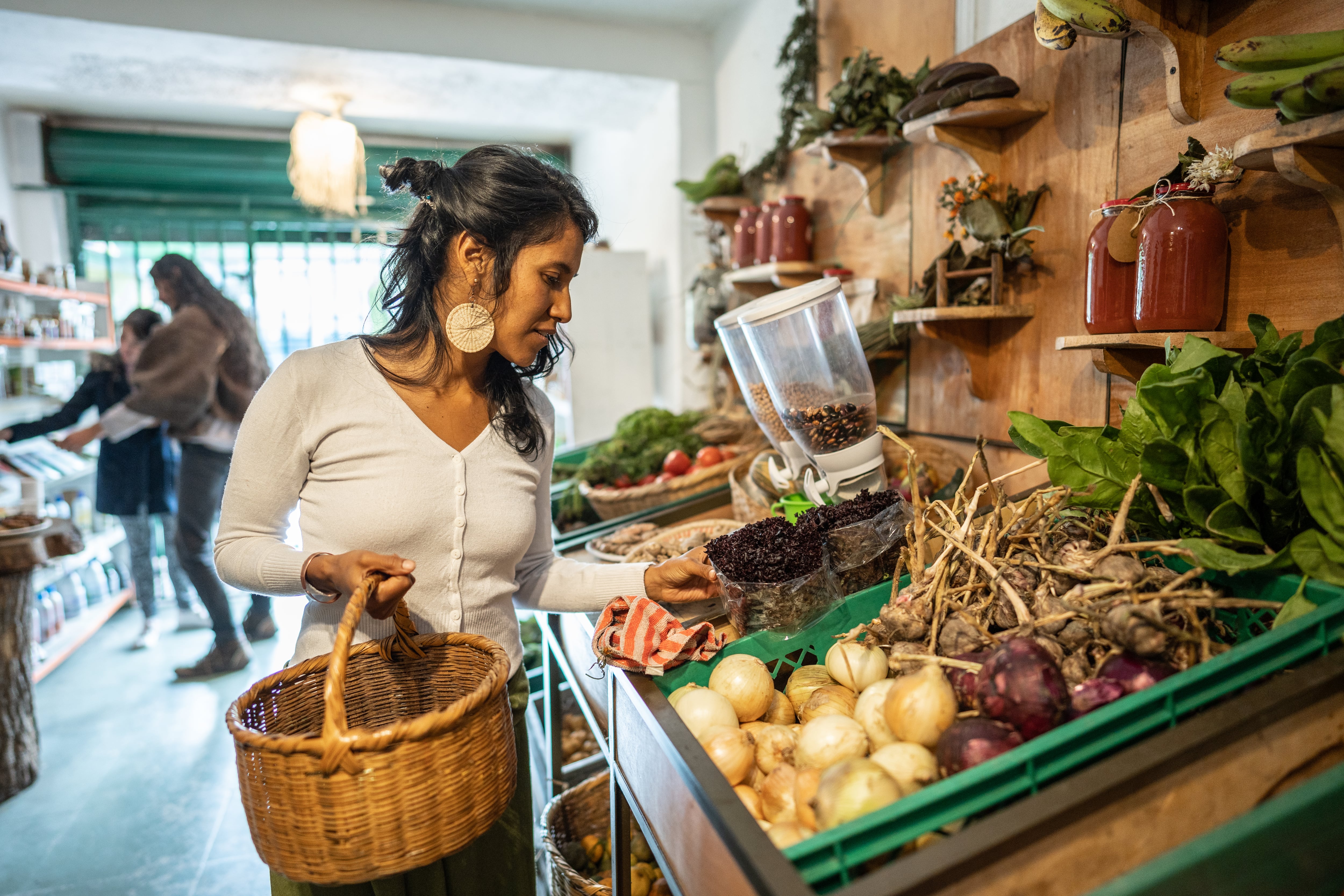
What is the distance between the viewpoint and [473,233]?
130 cm

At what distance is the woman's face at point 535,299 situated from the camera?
1.32 meters

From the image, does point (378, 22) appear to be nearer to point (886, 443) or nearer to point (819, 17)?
point (819, 17)

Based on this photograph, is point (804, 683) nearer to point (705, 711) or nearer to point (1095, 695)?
point (705, 711)

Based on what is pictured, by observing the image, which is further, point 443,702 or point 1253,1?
point 1253,1

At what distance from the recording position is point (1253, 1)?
1.34m

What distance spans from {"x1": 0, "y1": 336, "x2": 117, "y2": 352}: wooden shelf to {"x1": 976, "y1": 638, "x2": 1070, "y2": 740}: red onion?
189 inches

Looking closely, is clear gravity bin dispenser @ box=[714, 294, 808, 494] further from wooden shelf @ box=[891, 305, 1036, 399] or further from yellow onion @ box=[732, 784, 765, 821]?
yellow onion @ box=[732, 784, 765, 821]

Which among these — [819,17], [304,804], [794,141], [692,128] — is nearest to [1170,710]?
[304,804]

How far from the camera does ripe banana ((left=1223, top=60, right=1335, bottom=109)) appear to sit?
1.03 m

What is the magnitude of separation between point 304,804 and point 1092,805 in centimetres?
85

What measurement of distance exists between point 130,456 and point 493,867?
12.3ft

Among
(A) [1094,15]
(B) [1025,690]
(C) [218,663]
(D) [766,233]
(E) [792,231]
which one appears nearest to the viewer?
(B) [1025,690]

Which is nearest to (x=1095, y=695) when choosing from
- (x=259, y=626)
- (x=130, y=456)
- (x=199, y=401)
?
(x=199, y=401)

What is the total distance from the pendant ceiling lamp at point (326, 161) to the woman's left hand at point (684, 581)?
122 inches
